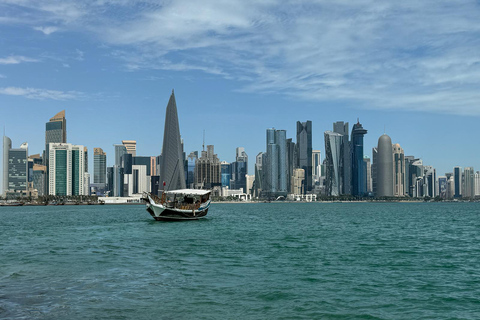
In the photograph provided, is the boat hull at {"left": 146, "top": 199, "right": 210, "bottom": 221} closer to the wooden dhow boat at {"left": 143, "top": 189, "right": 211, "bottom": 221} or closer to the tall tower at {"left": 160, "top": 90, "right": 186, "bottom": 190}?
the wooden dhow boat at {"left": 143, "top": 189, "right": 211, "bottom": 221}

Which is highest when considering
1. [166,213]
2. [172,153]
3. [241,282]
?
[172,153]

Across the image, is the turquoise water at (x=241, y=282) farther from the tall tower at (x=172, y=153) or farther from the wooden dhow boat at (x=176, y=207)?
the tall tower at (x=172, y=153)

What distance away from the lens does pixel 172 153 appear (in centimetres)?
15412

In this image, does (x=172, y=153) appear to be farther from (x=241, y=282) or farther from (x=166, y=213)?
(x=241, y=282)

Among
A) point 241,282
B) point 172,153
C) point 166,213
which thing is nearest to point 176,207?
point 166,213

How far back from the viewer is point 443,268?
38656 mm

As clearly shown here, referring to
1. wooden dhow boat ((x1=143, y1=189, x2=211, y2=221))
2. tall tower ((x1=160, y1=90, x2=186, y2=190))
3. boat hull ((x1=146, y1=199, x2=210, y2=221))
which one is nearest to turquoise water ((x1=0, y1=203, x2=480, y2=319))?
boat hull ((x1=146, y1=199, x2=210, y2=221))

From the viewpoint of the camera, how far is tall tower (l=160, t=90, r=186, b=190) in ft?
491

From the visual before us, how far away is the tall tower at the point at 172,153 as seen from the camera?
150 m

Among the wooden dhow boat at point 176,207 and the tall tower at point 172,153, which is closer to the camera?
the wooden dhow boat at point 176,207

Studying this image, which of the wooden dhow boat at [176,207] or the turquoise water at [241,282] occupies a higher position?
the wooden dhow boat at [176,207]

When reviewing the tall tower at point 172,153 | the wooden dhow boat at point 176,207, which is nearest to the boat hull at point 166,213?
the wooden dhow boat at point 176,207

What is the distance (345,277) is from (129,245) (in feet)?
98.7

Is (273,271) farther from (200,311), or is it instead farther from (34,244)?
Answer: (34,244)
